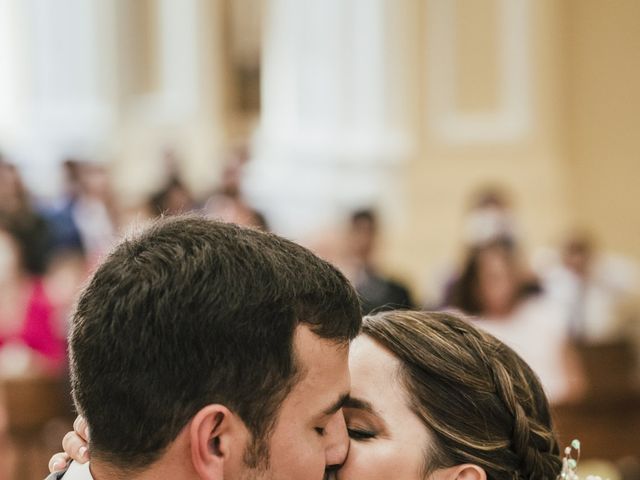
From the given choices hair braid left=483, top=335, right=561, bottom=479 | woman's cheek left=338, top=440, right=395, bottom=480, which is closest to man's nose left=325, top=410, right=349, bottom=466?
woman's cheek left=338, top=440, right=395, bottom=480

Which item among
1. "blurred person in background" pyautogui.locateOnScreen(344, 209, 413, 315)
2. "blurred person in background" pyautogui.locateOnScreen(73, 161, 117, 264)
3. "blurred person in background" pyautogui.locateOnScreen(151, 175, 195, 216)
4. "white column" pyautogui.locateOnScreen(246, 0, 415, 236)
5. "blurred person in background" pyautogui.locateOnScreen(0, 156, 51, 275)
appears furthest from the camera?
"white column" pyautogui.locateOnScreen(246, 0, 415, 236)

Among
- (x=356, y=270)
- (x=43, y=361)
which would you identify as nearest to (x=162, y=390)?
(x=43, y=361)

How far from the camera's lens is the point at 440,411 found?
261cm

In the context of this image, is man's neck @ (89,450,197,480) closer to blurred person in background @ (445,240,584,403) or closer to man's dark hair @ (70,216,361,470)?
man's dark hair @ (70,216,361,470)

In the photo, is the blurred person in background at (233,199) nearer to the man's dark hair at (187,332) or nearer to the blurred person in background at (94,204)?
the blurred person in background at (94,204)

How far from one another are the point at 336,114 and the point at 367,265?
333 centimetres

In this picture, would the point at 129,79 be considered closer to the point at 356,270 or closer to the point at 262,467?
the point at 356,270

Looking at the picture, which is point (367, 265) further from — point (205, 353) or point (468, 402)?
point (205, 353)

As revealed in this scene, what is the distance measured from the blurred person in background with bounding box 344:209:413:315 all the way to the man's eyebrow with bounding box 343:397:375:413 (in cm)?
402

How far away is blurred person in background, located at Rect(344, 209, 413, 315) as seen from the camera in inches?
271

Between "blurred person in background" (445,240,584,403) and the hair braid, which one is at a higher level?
the hair braid

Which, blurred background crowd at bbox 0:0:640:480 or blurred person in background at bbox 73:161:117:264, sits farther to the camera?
blurred background crowd at bbox 0:0:640:480

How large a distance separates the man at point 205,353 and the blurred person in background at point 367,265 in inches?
177

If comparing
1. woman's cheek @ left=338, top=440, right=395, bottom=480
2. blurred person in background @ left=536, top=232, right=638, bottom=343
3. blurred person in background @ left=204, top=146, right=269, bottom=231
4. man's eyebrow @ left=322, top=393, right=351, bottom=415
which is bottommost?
blurred person in background @ left=536, top=232, right=638, bottom=343
